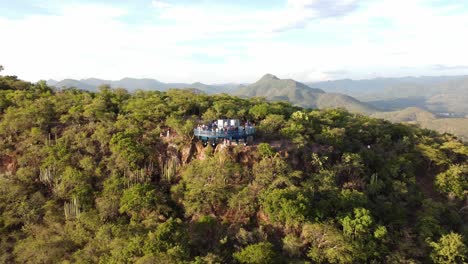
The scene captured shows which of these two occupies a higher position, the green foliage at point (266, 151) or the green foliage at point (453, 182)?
the green foliage at point (266, 151)

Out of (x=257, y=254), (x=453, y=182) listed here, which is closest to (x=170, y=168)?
(x=257, y=254)

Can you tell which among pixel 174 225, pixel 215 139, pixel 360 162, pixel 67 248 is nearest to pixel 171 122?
pixel 215 139

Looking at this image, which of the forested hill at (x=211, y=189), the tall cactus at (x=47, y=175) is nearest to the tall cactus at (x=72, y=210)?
the forested hill at (x=211, y=189)

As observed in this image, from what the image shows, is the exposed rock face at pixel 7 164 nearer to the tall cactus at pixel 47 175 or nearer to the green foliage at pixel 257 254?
the tall cactus at pixel 47 175

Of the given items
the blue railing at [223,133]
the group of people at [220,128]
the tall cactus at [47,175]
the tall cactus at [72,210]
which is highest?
the group of people at [220,128]

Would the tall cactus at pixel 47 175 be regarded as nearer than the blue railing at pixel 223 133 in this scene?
No

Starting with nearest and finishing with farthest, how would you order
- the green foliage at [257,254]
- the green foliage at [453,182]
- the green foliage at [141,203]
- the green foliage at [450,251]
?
the green foliage at [257,254], the green foliage at [450,251], the green foliage at [141,203], the green foliage at [453,182]

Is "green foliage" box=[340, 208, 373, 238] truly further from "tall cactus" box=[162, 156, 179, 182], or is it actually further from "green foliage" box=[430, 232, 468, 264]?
"tall cactus" box=[162, 156, 179, 182]
